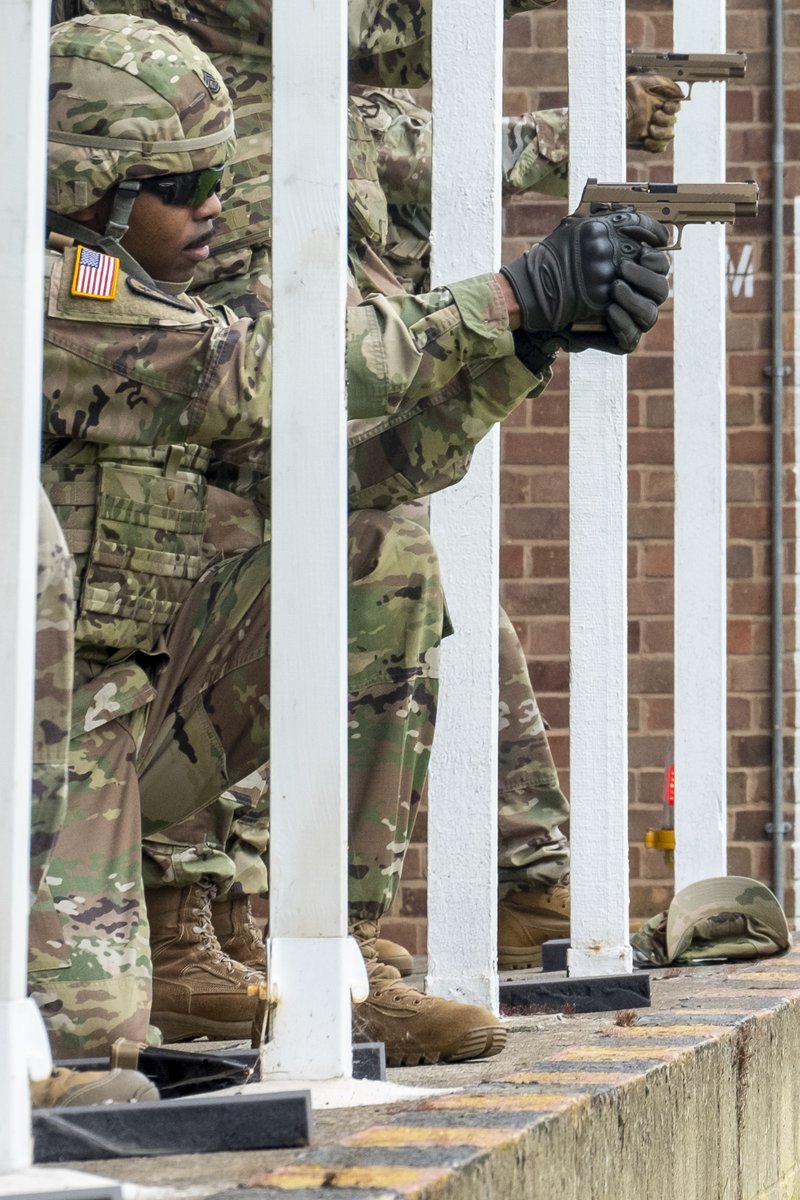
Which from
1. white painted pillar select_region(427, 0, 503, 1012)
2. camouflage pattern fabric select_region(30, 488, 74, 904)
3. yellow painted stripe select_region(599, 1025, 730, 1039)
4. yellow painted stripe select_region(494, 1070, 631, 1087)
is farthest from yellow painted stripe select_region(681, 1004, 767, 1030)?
camouflage pattern fabric select_region(30, 488, 74, 904)

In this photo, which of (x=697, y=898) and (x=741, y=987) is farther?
(x=697, y=898)

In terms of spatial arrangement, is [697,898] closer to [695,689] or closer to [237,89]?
[695,689]

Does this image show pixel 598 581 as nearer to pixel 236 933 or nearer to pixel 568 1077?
pixel 236 933

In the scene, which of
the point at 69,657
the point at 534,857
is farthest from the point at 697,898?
the point at 69,657

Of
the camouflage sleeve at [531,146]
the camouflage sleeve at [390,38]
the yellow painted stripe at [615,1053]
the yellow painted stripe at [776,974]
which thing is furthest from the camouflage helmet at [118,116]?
the camouflage sleeve at [531,146]

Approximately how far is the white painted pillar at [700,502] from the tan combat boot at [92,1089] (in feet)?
7.47

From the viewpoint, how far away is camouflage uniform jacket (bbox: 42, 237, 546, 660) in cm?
252

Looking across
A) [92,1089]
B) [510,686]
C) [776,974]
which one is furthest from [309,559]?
[510,686]

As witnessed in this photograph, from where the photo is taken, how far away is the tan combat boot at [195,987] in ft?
10.4

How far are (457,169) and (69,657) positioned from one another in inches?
46.1

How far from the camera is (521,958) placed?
14.2 ft

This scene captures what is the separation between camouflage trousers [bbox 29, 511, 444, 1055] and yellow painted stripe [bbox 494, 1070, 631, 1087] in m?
0.55

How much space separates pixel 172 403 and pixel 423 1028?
830 millimetres

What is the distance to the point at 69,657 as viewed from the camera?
1928 mm
